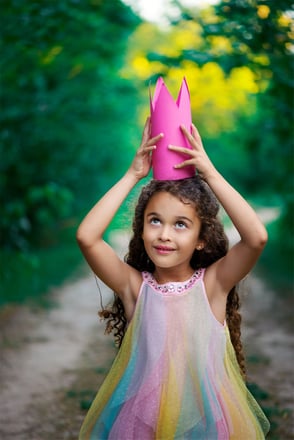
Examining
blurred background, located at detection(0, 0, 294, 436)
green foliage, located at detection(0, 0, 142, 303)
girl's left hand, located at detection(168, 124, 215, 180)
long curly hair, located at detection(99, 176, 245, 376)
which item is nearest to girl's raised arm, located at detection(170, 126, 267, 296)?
girl's left hand, located at detection(168, 124, 215, 180)

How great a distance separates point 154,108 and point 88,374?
365 cm

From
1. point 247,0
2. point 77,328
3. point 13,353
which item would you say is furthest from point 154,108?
point 77,328

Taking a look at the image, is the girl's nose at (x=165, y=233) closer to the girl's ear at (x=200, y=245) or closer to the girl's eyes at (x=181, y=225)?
the girl's eyes at (x=181, y=225)

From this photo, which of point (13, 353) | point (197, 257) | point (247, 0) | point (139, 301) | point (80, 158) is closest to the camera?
point (139, 301)

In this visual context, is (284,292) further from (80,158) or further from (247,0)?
(80,158)

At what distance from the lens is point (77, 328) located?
24.2 feet

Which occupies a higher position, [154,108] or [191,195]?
[154,108]

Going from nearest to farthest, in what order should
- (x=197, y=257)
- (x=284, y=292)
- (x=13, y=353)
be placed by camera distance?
(x=197, y=257), (x=13, y=353), (x=284, y=292)

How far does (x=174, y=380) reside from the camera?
243cm

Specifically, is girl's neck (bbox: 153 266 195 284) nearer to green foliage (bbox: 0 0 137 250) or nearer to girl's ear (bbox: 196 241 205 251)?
girl's ear (bbox: 196 241 205 251)

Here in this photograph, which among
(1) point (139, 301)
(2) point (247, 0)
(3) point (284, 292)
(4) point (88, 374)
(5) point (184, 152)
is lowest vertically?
(3) point (284, 292)

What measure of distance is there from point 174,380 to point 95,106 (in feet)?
34.1

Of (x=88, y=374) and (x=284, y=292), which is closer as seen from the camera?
(x=88, y=374)

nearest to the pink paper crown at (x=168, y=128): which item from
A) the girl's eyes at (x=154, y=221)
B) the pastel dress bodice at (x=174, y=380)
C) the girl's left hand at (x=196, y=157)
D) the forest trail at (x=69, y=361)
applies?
the girl's left hand at (x=196, y=157)
